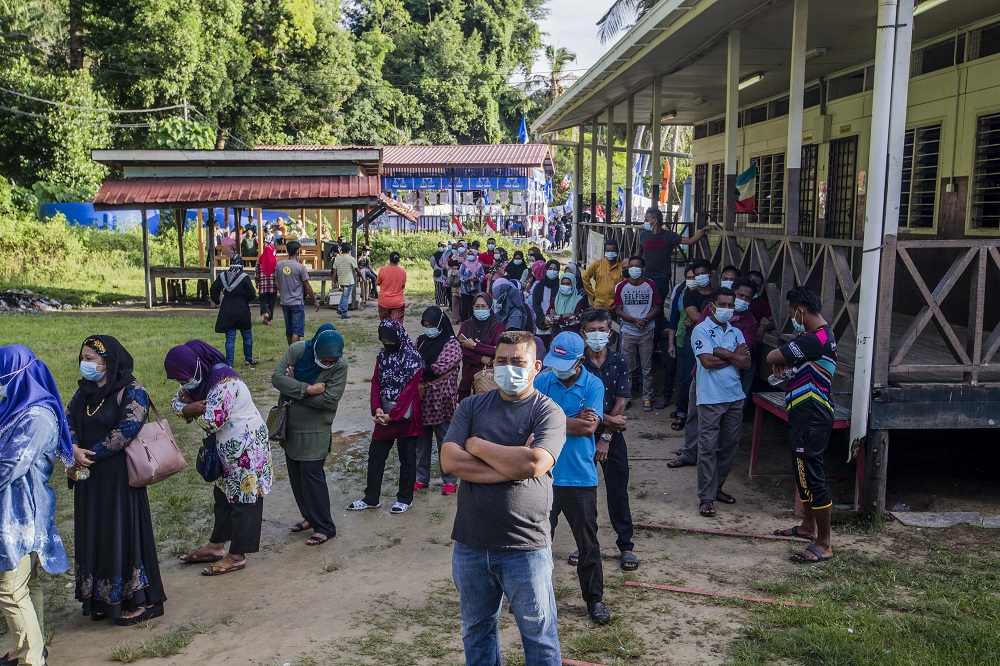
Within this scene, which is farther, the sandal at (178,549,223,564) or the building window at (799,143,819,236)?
the building window at (799,143,819,236)

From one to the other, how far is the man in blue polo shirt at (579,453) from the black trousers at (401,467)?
227cm

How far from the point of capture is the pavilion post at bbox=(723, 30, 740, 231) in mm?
9717

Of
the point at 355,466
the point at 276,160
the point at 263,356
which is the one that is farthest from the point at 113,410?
the point at 276,160

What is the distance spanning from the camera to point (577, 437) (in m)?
5.05

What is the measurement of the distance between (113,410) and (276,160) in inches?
640

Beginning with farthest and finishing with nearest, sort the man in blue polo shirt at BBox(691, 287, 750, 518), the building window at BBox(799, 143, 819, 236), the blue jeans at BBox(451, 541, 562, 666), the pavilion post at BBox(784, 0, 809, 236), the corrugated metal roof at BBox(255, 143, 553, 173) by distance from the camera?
1. the corrugated metal roof at BBox(255, 143, 553, 173)
2. the building window at BBox(799, 143, 819, 236)
3. the pavilion post at BBox(784, 0, 809, 236)
4. the man in blue polo shirt at BBox(691, 287, 750, 518)
5. the blue jeans at BBox(451, 541, 562, 666)

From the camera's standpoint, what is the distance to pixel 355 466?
340 inches

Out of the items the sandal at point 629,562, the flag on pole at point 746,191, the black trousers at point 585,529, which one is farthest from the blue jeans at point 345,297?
the black trousers at point 585,529

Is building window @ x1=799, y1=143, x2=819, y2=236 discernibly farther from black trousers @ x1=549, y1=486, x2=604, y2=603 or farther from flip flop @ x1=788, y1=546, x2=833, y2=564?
black trousers @ x1=549, y1=486, x2=604, y2=603

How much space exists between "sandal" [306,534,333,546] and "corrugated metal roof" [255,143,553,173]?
33.3 metres

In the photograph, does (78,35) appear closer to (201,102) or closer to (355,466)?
(201,102)

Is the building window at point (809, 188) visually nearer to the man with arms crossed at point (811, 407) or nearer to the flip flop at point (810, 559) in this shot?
the man with arms crossed at point (811, 407)

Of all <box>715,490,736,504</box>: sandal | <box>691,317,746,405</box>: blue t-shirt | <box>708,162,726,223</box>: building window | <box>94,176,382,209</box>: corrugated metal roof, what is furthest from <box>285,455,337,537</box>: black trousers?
<box>94,176,382,209</box>: corrugated metal roof

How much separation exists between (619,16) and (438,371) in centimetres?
1727
